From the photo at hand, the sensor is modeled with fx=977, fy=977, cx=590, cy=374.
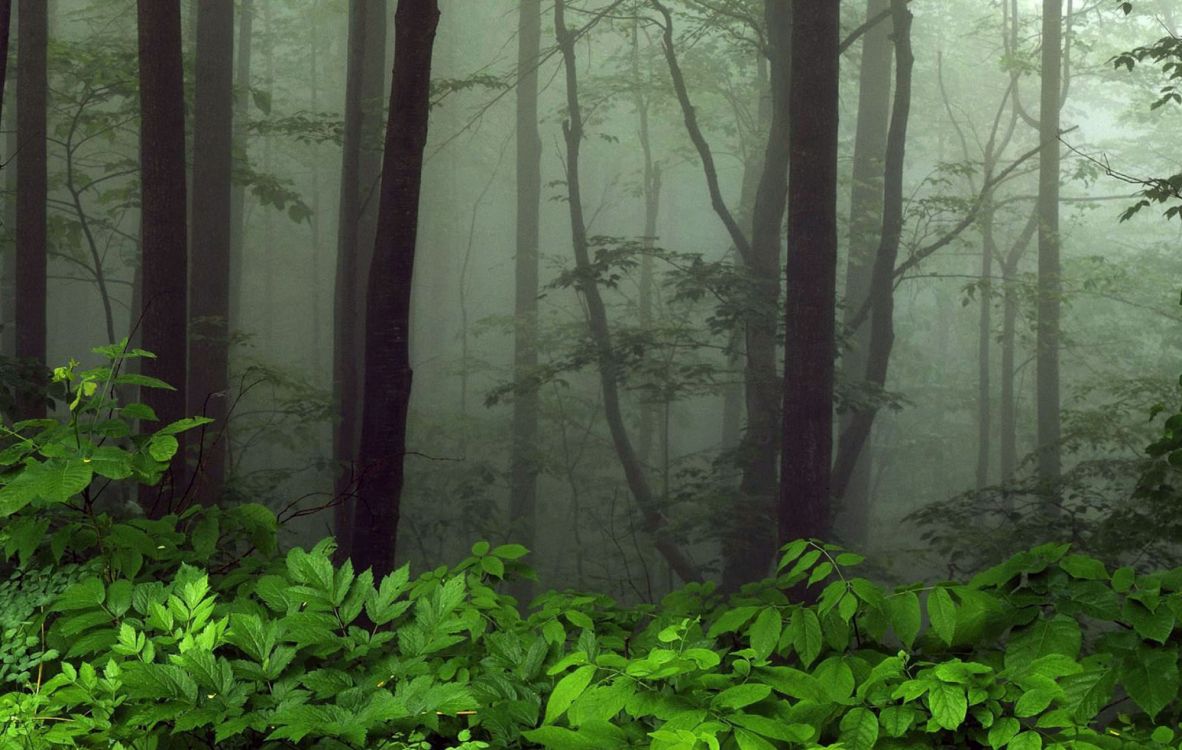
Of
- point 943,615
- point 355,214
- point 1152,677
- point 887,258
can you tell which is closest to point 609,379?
point 887,258

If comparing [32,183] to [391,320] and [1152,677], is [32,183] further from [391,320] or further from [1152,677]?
[1152,677]

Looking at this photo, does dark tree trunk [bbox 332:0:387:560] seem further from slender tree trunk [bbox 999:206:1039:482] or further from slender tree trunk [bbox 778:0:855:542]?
slender tree trunk [bbox 999:206:1039:482]

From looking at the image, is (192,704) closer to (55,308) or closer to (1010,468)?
(1010,468)

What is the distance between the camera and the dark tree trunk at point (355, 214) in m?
10.9

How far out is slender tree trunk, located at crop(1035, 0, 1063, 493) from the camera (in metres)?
14.7

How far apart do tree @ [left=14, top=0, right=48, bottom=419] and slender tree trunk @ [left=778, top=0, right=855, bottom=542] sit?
24.7ft

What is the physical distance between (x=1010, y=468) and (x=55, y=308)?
24.1 metres

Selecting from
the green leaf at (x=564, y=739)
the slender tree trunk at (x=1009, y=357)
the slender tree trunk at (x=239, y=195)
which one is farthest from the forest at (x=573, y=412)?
the slender tree trunk at (x=239, y=195)

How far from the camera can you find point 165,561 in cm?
256

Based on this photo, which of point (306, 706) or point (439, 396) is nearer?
point (306, 706)

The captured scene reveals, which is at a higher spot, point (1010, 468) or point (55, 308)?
point (55, 308)

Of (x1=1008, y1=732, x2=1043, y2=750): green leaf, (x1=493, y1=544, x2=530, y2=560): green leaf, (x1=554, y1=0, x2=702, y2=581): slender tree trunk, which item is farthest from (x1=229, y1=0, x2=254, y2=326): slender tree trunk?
(x1=1008, y1=732, x2=1043, y2=750): green leaf

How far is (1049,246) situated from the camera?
1552 centimetres

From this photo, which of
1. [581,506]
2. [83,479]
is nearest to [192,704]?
[83,479]
